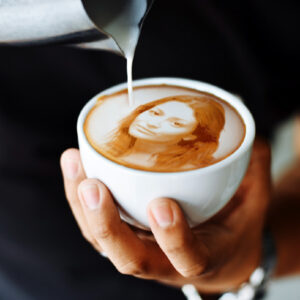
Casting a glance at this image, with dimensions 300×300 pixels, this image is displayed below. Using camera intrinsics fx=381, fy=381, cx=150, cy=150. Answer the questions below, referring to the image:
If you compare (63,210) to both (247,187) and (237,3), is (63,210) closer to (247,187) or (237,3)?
(247,187)

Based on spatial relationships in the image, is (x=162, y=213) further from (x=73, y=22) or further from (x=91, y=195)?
(x=73, y=22)

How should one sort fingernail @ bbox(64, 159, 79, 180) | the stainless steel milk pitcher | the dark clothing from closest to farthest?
the stainless steel milk pitcher, fingernail @ bbox(64, 159, 79, 180), the dark clothing

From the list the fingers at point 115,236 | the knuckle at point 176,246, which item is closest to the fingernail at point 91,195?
the fingers at point 115,236

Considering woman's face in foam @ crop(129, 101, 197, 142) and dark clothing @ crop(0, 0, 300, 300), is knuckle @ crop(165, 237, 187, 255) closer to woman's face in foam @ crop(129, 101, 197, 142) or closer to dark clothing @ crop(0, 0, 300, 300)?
woman's face in foam @ crop(129, 101, 197, 142)

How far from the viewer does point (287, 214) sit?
96 centimetres

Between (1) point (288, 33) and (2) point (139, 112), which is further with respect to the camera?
(1) point (288, 33)

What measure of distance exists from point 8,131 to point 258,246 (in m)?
0.54

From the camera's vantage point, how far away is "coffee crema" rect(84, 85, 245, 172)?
0.44 metres

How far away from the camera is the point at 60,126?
80 centimetres

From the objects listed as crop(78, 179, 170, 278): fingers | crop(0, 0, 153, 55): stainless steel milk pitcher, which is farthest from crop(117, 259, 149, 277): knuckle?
crop(0, 0, 153, 55): stainless steel milk pitcher

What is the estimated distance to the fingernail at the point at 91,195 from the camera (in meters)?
0.43

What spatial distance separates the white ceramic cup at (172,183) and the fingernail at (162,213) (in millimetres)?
12

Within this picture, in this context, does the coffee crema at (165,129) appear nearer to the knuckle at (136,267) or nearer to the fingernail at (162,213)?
the fingernail at (162,213)

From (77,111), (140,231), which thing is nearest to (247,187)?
(140,231)
